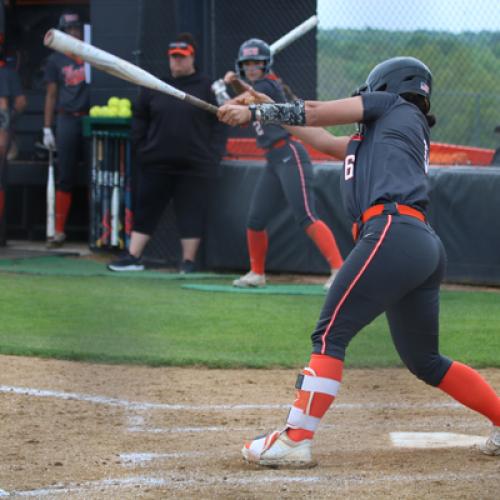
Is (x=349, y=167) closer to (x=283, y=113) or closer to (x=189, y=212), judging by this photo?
(x=283, y=113)

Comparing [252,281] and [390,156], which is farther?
[252,281]

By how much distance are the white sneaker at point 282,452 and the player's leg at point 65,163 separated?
7.78 m

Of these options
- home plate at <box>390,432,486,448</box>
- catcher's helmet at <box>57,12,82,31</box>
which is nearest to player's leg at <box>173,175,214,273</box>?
catcher's helmet at <box>57,12,82,31</box>

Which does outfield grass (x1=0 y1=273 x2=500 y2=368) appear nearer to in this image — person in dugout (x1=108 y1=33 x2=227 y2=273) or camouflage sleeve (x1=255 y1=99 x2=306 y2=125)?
person in dugout (x1=108 y1=33 x2=227 y2=273)

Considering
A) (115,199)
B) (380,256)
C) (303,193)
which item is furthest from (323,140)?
(115,199)

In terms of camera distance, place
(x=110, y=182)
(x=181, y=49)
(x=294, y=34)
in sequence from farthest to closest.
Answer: (x=110, y=182) < (x=294, y=34) < (x=181, y=49)

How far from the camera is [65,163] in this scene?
1164cm

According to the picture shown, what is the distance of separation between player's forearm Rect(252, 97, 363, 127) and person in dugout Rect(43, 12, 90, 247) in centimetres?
760

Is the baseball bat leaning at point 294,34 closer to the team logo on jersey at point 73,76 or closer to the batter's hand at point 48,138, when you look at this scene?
the team logo on jersey at point 73,76

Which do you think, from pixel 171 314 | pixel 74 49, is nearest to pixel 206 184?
pixel 171 314

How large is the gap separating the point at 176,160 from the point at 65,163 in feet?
6.30

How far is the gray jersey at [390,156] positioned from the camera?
4.20 m

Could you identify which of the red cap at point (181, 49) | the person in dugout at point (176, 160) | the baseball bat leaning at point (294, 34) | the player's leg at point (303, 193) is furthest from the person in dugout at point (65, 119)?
the player's leg at point (303, 193)

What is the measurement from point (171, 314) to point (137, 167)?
3.30 m
